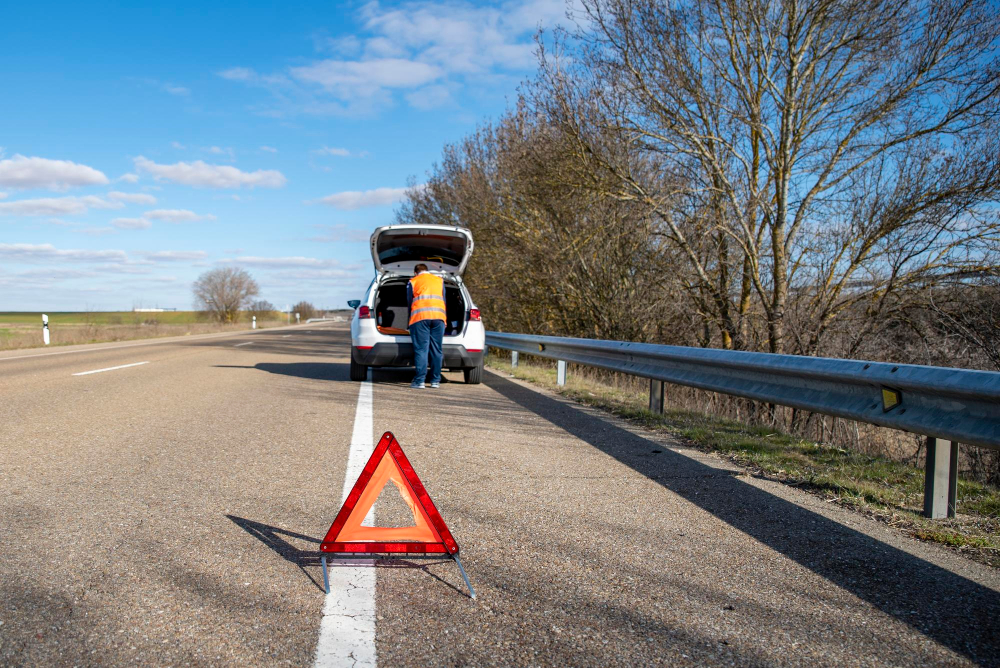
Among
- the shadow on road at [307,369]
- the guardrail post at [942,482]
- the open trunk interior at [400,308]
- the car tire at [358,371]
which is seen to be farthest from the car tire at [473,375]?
the guardrail post at [942,482]

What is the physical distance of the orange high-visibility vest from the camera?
958 cm

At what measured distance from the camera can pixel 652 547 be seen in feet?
10.9

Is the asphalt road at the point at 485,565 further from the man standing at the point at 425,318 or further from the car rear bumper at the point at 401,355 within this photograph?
the car rear bumper at the point at 401,355

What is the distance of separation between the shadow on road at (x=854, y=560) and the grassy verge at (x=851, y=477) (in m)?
0.34

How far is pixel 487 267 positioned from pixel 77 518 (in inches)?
787

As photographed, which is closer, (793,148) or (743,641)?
(743,641)

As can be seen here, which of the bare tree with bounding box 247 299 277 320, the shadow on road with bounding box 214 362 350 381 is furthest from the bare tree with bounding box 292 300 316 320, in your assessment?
the shadow on road with bounding box 214 362 350 381

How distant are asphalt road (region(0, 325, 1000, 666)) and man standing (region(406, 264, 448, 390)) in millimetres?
3767

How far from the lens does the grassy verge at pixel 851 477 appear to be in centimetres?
356

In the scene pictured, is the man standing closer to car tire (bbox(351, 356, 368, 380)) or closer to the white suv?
the white suv

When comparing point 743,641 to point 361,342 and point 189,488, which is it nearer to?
point 189,488

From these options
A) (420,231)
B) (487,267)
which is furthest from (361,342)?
(487,267)

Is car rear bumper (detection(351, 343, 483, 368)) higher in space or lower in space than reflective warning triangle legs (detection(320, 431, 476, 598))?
higher

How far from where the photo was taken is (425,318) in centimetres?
960
